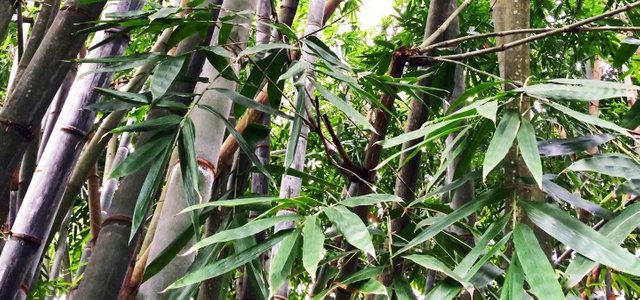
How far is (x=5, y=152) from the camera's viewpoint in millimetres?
721

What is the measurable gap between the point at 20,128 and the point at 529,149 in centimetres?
56

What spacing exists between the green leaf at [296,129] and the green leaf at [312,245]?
3.1 inches

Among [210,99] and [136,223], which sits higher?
[210,99]

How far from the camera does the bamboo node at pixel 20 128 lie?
73cm

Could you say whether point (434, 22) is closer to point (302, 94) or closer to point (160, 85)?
point (302, 94)

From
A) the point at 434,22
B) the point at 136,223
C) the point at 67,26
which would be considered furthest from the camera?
the point at 434,22

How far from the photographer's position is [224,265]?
661 millimetres

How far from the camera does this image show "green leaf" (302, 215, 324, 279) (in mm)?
583

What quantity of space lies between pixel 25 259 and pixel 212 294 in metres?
0.28

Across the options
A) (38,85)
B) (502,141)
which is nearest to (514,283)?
(502,141)

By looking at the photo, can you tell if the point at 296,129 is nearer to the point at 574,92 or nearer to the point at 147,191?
the point at 147,191

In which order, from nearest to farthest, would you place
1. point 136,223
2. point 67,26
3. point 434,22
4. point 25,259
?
point 136,223, point 67,26, point 25,259, point 434,22

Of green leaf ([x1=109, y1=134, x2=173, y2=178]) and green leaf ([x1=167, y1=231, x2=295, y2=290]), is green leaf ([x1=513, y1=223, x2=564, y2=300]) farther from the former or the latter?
green leaf ([x1=109, y1=134, x2=173, y2=178])

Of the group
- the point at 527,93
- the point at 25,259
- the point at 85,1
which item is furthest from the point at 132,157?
the point at 527,93
